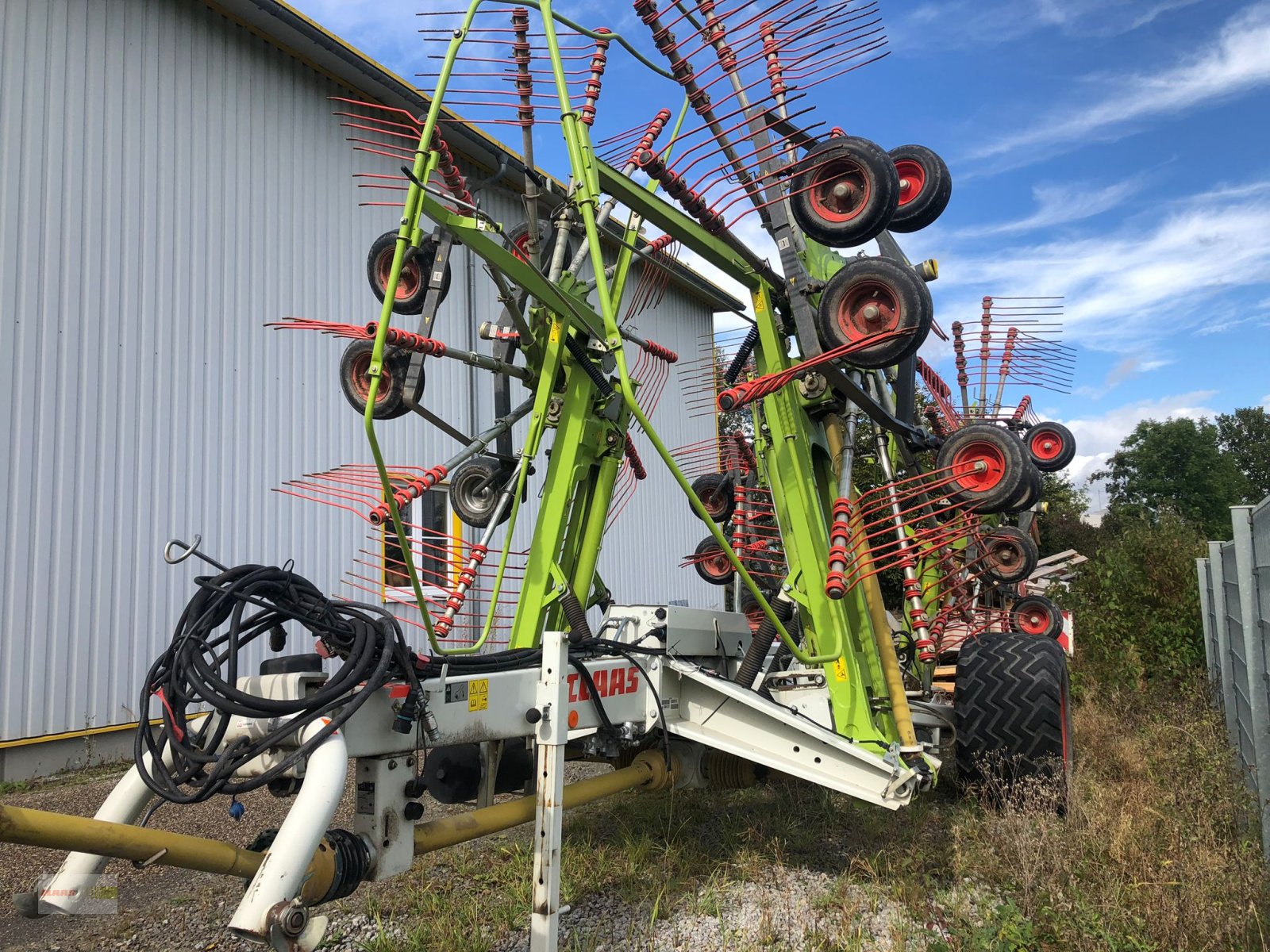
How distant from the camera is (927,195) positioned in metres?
5.48

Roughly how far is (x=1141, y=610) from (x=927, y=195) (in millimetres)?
6747

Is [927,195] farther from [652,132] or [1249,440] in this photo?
[1249,440]

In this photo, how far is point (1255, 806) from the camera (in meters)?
4.37

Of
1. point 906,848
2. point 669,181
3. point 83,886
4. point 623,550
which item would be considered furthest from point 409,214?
point 623,550

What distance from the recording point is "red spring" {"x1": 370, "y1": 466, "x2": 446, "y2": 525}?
4082 millimetres

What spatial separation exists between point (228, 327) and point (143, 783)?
6697 mm

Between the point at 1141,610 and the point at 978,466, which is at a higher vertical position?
the point at 978,466

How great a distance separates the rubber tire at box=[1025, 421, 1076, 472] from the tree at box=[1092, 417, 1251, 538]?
58.6 metres

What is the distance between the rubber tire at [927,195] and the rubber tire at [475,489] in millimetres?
2784

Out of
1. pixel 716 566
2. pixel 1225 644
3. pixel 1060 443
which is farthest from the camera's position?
pixel 1060 443

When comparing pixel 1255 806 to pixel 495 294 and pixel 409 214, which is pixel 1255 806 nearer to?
pixel 409 214

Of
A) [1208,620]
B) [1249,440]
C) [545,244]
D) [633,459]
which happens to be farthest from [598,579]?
[1249,440]

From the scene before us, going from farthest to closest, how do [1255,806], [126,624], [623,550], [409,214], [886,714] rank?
[623,550]
[126,624]
[886,714]
[1255,806]
[409,214]

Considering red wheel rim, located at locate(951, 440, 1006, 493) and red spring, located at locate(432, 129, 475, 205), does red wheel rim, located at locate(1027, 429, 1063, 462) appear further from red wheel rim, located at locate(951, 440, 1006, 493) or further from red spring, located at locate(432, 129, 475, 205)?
red spring, located at locate(432, 129, 475, 205)
